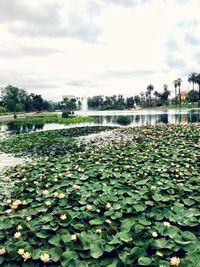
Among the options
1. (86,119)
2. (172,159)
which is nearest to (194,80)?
(86,119)

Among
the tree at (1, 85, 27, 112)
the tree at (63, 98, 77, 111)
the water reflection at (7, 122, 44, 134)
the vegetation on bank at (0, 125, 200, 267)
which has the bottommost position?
the water reflection at (7, 122, 44, 134)

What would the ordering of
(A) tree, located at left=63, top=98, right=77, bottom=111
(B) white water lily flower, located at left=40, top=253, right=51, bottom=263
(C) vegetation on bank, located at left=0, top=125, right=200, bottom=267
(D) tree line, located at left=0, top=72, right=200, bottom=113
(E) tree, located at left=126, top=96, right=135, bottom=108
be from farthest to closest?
(E) tree, located at left=126, top=96, right=135, bottom=108 → (A) tree, located at left=63, top=98, right=77, bottom=111 → (D) tree line, located at left=0, top=72, right=200, bottom=113 → (C) vegetation on bank, located at left=0, top=125, right=200, bottom=267 → (B) white water lily flower, located at left=40, top=253, right=51, bottom=263

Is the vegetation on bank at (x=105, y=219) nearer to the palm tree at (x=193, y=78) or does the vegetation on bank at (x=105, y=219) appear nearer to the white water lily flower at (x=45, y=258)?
the white water lily flower at (x=45, y=258)

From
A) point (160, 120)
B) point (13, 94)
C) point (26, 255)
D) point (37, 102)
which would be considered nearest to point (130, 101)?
point (37, 102)

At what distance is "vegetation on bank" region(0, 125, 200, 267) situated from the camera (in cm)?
234

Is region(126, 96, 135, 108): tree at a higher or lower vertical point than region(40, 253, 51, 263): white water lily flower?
higher

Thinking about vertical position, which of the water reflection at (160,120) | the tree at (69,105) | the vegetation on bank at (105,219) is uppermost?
the tree at (69,105)

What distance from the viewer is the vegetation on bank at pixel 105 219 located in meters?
2.34

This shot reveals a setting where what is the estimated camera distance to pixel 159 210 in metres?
3.18

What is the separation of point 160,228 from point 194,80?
251 feet

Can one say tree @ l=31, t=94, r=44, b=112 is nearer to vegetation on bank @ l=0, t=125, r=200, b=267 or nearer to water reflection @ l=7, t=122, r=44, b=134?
water reflection @ l=7, t=122, r=44, b=134

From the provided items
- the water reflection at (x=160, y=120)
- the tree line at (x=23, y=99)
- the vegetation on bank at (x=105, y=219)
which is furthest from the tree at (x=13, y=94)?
the vegetation on bank at (x=105, y=219)

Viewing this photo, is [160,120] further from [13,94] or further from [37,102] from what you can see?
[13,94]

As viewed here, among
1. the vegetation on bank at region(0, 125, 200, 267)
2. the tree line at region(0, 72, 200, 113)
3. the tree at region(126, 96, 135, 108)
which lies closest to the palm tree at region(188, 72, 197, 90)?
the tree line at region(0, 72, 200, 113)
